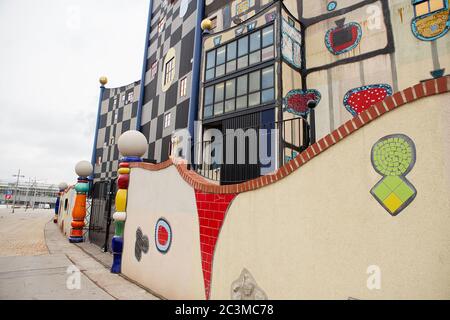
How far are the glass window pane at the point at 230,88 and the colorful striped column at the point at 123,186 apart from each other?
3.44m

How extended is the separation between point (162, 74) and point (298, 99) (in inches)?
347

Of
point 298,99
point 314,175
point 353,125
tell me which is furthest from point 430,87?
point 298,99

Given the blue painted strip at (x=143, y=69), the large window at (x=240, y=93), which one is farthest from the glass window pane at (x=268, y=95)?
the blue painted strip at (x=143, y=69)

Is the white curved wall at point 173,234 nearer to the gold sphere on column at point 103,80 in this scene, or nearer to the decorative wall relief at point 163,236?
the decorative wall relief at point 163,236

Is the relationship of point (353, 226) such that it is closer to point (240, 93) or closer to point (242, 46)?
point (240, 93)

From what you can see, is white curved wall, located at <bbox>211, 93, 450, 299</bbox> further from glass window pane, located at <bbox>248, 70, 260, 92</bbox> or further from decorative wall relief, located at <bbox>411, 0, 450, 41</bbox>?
decorative wall relief, located at <bbox>411, 0, 450, 41</bbox>

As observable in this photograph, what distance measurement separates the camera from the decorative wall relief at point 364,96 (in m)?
6.49

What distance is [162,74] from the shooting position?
1403 centimetres

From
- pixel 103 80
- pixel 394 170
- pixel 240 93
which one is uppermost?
pixel 103 80

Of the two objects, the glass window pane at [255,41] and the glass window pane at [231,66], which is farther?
the glass window pane at [231,66]

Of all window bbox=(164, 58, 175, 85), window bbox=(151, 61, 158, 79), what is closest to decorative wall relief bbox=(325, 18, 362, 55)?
window bbox=(164, 58, 175, 85)

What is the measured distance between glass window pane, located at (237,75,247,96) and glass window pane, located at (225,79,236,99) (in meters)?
0.19
